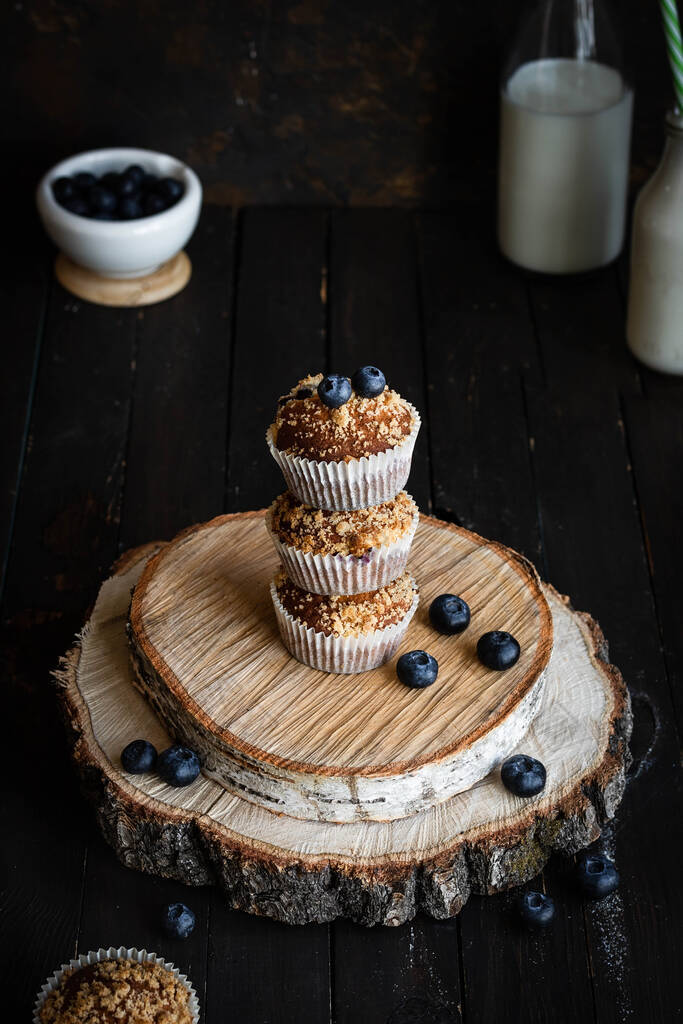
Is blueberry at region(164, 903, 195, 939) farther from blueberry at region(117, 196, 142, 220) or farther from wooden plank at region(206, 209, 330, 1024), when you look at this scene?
blueberry at region(117, 196, 142, 220)

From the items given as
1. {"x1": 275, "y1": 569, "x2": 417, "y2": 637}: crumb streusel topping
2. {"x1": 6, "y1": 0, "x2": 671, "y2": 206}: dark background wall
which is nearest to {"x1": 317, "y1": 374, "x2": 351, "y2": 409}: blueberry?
{"x1": 275, "y1": 569, "x2": 417, "y2": 637}: crumb streusel topping

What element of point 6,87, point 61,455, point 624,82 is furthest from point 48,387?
point 624,82

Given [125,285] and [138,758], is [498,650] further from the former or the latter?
[125,285]

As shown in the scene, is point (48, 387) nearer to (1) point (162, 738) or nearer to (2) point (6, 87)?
(2) point (6, 87)

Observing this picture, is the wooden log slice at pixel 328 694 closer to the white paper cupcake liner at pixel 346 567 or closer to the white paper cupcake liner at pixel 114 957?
the white paper cupcake liner at pixel 346 567

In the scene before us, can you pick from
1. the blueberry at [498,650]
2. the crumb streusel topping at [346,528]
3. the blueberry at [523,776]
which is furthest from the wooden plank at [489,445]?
the crumb streusel topping at [346,528]
